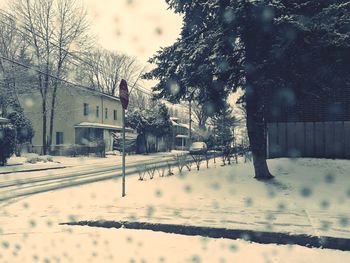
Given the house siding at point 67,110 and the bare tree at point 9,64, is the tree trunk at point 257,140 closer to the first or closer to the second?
the bare tree at point 9,64

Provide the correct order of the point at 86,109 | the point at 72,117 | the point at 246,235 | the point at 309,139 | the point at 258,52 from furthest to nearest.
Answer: the point at 86,109 < the point at 72,117 < the point at 309,139 < the point at 258,52 < the point at 246,235

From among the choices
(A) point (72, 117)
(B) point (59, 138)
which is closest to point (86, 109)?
(A) point (72, 117)

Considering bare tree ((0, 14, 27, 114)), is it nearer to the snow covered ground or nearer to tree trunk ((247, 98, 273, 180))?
the snow covered ground

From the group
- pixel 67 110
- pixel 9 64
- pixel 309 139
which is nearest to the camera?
pixel 309 139

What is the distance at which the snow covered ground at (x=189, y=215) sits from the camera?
14.9 feet

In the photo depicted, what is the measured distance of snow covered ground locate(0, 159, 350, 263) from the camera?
4551 millimetres

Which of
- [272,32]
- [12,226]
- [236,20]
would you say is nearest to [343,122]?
[272,32]

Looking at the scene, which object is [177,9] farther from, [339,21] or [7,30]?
[7,30]

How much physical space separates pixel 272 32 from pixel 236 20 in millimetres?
1054

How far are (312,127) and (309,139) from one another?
0.47 meters

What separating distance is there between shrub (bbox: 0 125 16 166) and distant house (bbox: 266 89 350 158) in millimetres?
16028

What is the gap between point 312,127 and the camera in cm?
1302

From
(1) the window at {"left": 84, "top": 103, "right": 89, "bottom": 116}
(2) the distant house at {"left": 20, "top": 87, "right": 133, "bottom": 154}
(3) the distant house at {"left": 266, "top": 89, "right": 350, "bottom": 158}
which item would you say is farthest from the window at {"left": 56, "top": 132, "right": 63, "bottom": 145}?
(3) the distant house at {"left": 266, "top": 89, "right": 350, "bottom": 158}

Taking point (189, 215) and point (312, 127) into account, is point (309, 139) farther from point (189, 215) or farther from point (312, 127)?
point (189, 215)
